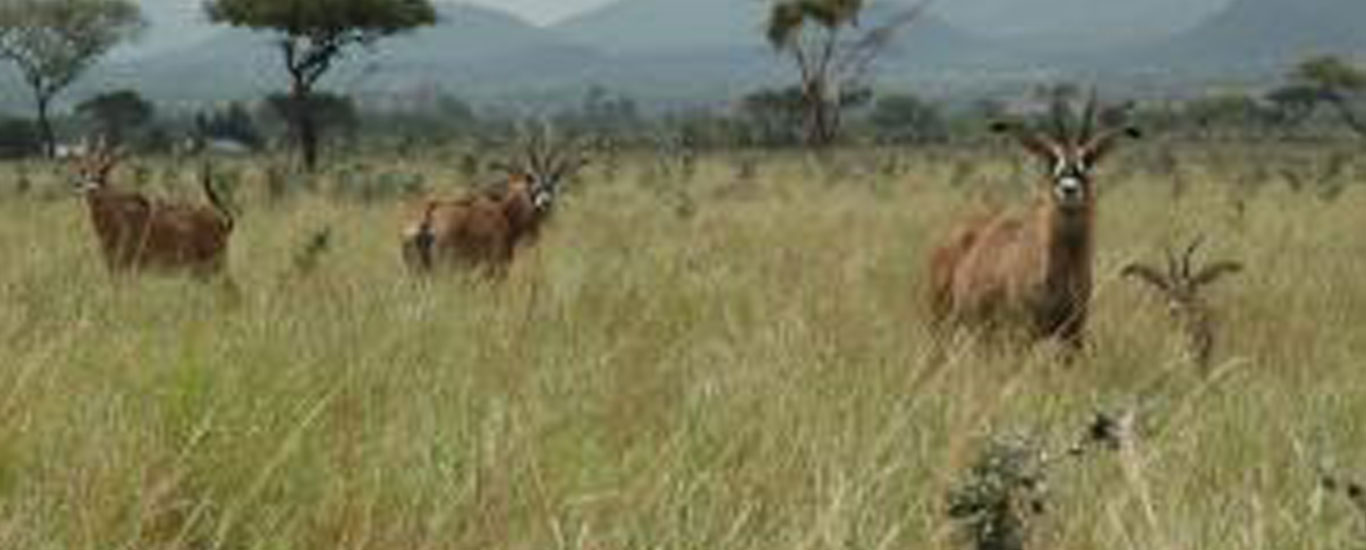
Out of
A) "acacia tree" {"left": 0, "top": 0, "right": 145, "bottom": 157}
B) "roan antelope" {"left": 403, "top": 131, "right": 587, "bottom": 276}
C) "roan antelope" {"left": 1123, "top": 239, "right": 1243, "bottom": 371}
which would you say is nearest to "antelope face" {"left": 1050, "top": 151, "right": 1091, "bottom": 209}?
"roan antelope" {"left": 1123, "top": 239, "right": 1243, "bottom": 371}

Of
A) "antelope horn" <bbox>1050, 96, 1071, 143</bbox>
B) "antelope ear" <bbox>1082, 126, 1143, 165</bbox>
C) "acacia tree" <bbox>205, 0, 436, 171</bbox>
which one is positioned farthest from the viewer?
"acacia tree" <bbox>205, 0, 436, 171</bbox>

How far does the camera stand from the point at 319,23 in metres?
45.2

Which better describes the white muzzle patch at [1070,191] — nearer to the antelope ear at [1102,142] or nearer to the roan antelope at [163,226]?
→ the antelope ear at [1102,142]

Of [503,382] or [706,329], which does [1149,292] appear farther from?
[503,382]

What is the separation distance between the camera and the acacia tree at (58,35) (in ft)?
238

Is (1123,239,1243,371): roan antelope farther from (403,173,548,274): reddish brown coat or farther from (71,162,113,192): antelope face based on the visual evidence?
(71,162,113,192): antelope face

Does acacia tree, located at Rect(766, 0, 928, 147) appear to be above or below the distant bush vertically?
above

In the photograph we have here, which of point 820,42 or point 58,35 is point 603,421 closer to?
point 820,42

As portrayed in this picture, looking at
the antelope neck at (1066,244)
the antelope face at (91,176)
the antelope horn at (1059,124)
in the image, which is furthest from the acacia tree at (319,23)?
the antelope neck at (1066,244)

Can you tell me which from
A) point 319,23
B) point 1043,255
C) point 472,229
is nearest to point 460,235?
point 472,229

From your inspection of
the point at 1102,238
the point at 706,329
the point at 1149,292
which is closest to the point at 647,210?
the point at 1102,238

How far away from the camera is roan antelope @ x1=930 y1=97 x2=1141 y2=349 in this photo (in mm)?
9797

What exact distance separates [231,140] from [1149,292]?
262 feet

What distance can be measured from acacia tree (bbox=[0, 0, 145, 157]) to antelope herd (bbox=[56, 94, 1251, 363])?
184ft
